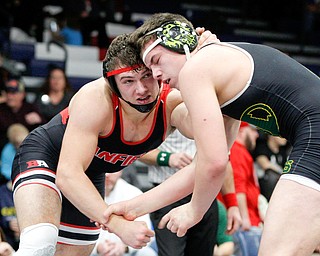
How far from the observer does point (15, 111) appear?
720 centimetres

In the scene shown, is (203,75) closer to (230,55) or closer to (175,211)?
(230,55)

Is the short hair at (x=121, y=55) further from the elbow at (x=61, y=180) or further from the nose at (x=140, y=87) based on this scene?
the elbow at (x=61, y=180)

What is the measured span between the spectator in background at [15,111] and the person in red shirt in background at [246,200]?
6.34ft

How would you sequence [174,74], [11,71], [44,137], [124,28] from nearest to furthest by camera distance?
[174,74] → [44,137] → [11,71] → [124,28]

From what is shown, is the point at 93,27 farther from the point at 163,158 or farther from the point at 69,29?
the point at 163,158

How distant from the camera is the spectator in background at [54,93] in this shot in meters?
7.44

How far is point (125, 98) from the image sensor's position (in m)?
3.66

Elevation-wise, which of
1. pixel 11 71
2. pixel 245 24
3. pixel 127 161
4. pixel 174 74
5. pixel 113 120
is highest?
pixel 174 74

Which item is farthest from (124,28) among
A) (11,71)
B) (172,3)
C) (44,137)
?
(44,137)

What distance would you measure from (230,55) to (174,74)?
0.89ft

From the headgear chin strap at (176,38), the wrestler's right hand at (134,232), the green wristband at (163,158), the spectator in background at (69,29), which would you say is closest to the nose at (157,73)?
the headgear chin strap at (176,38)

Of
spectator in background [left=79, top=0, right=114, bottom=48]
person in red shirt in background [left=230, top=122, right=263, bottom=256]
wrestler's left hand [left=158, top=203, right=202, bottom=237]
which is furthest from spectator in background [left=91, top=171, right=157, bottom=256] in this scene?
spectator in background [left=79, top=0, right=114, bottom=48]

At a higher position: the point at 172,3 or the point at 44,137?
the point at 44,137

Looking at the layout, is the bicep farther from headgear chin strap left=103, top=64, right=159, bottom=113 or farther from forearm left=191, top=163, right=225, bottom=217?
headgear chin strap left=103, top=64, right=159, bottom=113
